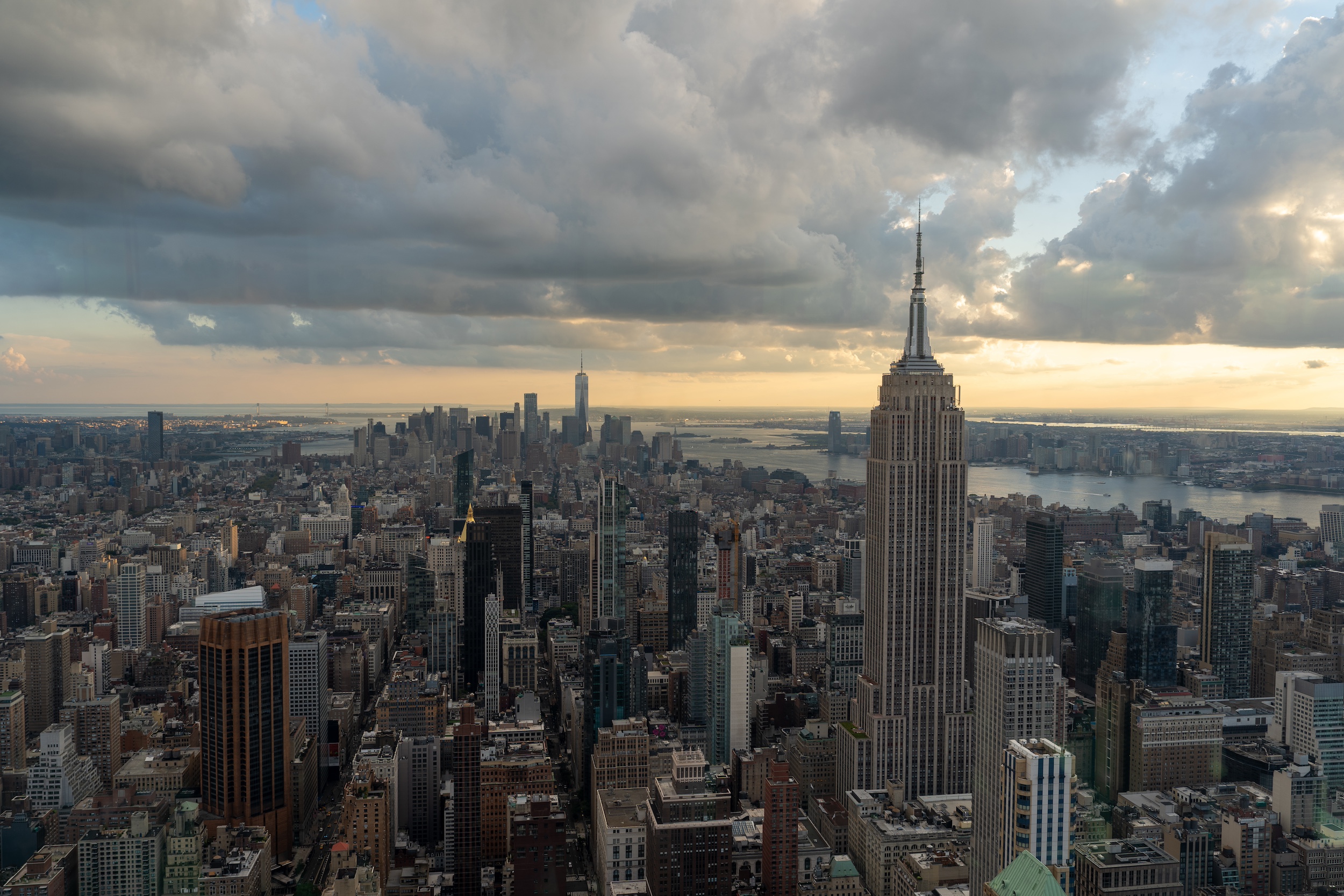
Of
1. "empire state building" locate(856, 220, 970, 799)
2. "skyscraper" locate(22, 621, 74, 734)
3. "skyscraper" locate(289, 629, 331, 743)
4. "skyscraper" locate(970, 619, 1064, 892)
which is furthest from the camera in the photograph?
"skyscraper" locate(289, 629, 331, 743)

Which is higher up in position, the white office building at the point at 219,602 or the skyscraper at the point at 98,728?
the white office building at the point at 219,602

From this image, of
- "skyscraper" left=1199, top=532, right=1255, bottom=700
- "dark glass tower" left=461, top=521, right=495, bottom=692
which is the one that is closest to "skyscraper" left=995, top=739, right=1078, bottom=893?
"skyscraper" left=1199, top=532, right=1255, bottom=700

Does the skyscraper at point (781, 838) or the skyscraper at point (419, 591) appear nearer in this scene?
the skyscraper at point (781, 838)

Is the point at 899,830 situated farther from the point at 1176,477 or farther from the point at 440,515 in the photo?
the point at 440,515

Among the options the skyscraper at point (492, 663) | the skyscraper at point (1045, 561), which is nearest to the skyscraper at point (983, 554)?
the skyscraper at point (1045, 561)

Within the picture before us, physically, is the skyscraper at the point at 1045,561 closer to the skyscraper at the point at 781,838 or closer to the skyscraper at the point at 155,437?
the skyscraper at the point at 781,838

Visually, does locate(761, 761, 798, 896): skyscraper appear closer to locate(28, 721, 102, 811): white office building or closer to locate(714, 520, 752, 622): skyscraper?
locate(28, 721, 102, 811): white office building

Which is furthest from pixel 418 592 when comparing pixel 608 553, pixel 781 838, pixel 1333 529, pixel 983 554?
pixel 1333 529
